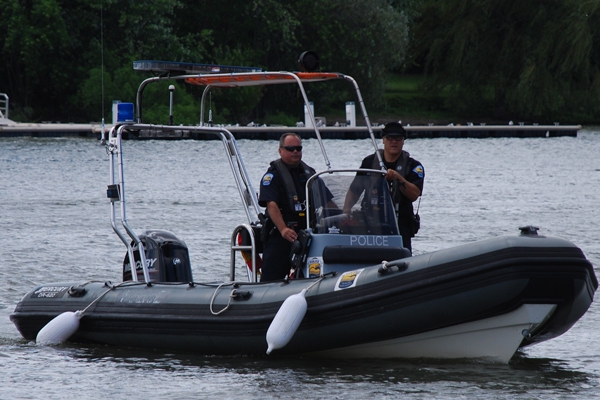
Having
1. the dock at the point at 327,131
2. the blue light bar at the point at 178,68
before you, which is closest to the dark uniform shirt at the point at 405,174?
the blue light bar at the point at 178,68

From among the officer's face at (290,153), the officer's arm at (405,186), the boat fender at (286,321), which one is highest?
the officer's face at (290,153)

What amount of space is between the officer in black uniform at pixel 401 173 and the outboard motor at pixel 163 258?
1427mm

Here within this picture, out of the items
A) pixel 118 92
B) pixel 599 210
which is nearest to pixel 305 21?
pixel 118 92

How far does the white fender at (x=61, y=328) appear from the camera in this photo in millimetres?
7086

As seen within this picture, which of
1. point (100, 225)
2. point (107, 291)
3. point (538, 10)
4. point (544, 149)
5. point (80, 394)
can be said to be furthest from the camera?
point (538, 10)

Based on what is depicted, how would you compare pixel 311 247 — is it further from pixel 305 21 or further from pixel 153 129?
pixel 305 21

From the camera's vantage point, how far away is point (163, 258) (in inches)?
291

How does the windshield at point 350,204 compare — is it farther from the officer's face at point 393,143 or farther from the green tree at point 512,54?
the green tree at point 512,54

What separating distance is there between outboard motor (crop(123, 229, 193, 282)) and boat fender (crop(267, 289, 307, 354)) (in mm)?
1405

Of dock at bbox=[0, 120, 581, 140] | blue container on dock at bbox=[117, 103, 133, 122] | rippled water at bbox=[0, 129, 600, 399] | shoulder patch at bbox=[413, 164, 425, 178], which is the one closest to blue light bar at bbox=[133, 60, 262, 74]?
blue container on dock at bbox=[117, 103, 133, 122]

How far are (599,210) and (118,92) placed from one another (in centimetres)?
2190

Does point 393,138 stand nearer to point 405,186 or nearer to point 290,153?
point 405,186

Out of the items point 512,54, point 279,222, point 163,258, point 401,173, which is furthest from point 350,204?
point 512,54

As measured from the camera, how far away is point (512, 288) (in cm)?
582
